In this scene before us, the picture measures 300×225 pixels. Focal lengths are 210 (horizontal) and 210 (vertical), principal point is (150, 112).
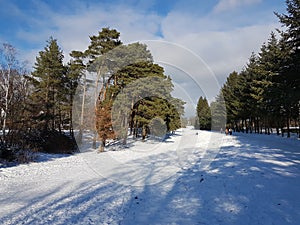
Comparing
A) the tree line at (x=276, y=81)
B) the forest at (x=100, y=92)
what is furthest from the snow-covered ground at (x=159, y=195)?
the tree line at (x=276, y=81)

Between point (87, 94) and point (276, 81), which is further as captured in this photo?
point (87, 94)

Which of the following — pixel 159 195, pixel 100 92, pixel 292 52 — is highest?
pixel 292 52

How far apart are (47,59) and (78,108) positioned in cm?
595

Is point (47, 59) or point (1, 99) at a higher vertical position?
point (47, 59)

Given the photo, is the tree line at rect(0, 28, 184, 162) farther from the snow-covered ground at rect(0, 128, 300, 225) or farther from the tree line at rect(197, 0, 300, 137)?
the tree line at rect(197, 0, 300, 137)

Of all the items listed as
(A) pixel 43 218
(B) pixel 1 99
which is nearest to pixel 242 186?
(A) pixel 43 218

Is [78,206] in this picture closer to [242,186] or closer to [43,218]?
[43,218]

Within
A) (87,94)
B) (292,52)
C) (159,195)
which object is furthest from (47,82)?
(292,52)

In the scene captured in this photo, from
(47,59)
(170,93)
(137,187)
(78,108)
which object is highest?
(47,59)

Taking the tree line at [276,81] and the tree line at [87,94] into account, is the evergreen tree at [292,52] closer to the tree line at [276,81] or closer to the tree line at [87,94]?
the tree line at [276,81]

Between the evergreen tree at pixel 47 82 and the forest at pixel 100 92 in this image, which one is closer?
the forest at pixel 100 92

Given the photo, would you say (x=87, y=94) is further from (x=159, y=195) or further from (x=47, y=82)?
(x=159, y=195)

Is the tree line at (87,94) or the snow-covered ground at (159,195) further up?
the tree line at (87,94)

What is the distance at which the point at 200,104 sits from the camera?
249 ft
